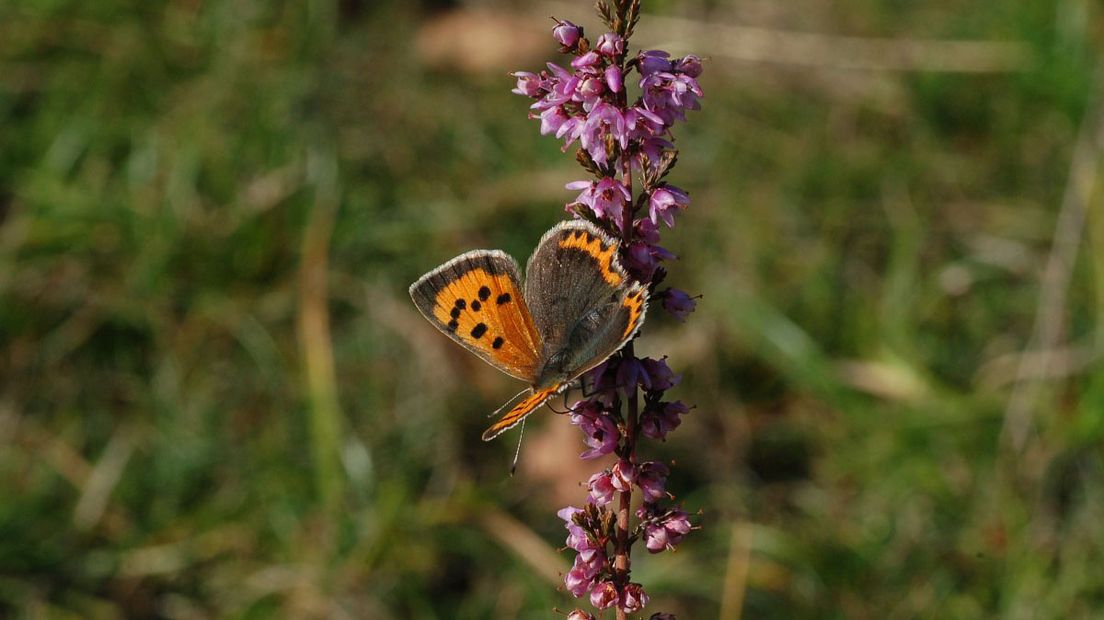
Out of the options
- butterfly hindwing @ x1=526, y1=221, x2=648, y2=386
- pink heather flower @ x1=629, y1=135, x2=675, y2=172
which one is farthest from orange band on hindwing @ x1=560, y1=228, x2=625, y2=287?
pink heather flower @ x1=629, y1=135, x2=675, y2=172

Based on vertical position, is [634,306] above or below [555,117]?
below

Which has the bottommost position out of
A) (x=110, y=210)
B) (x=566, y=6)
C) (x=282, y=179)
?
(x=110, y=210)

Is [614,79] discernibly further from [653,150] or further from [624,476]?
[624,476]

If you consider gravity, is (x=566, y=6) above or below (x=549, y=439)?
above

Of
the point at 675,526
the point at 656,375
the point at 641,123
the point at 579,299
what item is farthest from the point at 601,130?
the point at 675,526

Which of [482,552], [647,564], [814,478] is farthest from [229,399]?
[814,478]

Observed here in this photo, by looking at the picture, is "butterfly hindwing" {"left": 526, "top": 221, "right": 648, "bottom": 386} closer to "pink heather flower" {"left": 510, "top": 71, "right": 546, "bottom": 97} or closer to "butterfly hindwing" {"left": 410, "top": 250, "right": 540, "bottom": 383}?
"butterfly hindwing" {"left": 410, "top": 250, "right": 540, "bottom": 383}

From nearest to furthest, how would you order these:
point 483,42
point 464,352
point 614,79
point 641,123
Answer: point 614,79 → point 641,123 → point 464,352 → point 483,42

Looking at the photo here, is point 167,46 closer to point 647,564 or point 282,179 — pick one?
point 282,179
